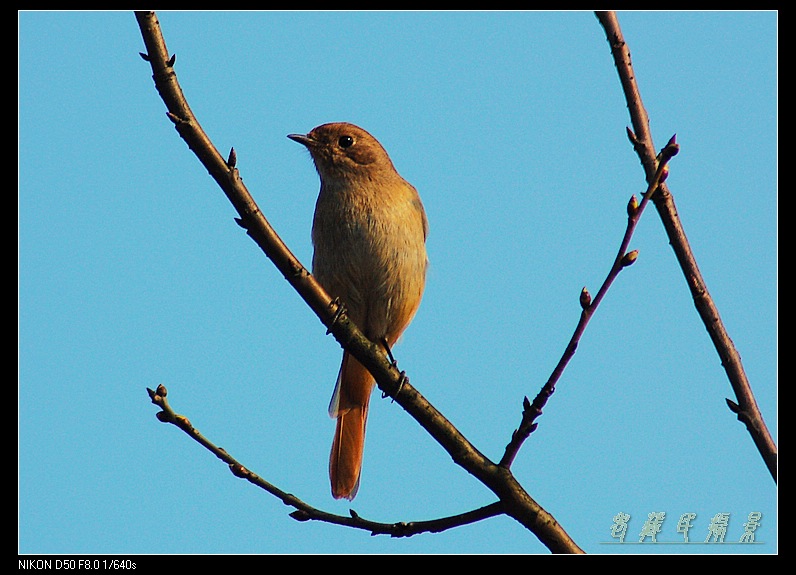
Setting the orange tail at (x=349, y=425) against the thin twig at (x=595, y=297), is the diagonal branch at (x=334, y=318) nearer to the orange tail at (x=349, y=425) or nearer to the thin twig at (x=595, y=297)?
the thin twig at (x=595, y=297)

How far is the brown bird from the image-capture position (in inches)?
243

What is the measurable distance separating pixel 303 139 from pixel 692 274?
4296 mm

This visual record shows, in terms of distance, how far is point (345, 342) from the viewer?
424 cm

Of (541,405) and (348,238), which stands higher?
(348,238)

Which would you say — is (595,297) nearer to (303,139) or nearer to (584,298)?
(584,298)

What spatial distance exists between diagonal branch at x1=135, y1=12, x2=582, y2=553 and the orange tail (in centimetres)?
200

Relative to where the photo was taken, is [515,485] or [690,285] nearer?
[690,285]

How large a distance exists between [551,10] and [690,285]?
8.52 ft

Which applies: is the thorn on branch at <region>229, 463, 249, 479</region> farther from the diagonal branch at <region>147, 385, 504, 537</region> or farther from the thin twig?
the thin twig

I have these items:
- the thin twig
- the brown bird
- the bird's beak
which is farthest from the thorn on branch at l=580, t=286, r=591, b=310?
the bird's beak

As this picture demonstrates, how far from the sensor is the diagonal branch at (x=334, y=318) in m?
3.39

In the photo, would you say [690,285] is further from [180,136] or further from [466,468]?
[180,136]

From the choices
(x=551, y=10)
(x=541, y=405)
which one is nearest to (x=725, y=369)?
(x=541, y=405)
